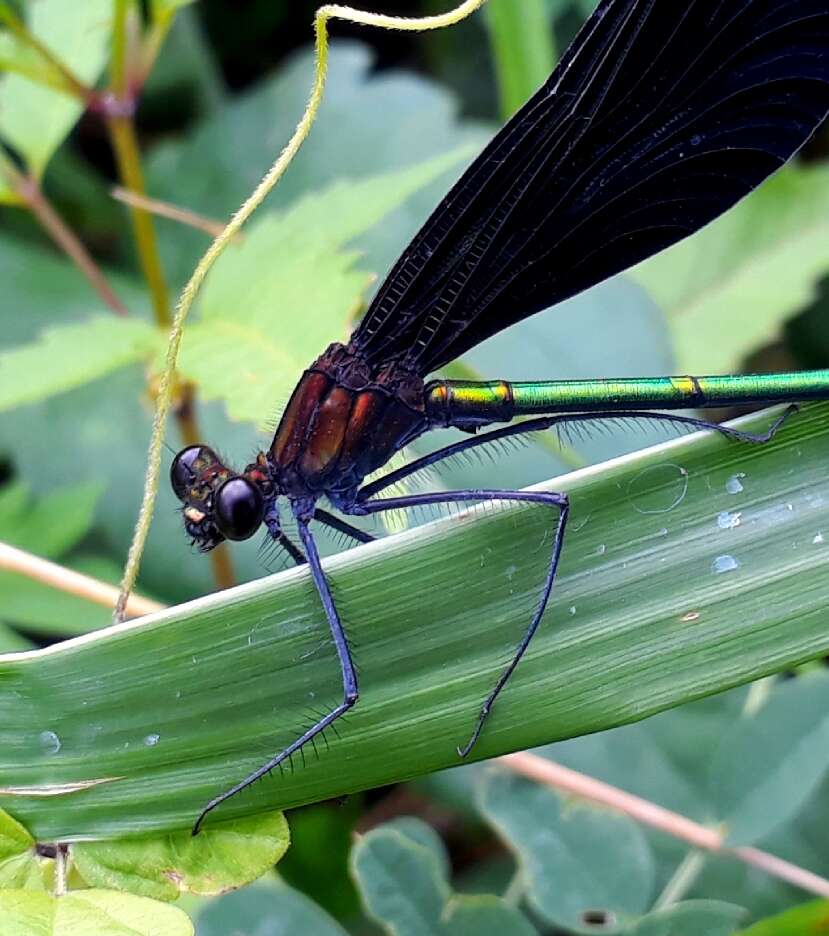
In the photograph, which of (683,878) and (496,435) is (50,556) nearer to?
(496,435)

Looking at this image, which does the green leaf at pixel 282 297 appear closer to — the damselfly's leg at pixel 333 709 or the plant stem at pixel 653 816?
the damselfly's leg at pixel 333 709

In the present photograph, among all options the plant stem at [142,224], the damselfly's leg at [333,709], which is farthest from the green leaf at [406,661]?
the plant stem at [142,224]

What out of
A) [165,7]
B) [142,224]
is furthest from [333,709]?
[165,7]

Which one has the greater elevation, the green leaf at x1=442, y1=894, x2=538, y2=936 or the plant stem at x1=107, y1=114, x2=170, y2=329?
the plant stem at x1=107, y1=114, x2=170, y2=329

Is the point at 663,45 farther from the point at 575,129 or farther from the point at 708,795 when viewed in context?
the point at 708,795

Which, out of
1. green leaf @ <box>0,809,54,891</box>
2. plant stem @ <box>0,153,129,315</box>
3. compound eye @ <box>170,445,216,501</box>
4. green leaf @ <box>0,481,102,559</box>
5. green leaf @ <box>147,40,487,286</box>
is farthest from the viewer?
green leaf @ <box>147,40,487,286</box>

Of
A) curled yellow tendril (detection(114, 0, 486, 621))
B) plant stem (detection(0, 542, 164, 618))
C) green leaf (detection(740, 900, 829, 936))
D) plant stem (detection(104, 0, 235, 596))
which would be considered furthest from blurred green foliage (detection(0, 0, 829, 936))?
plant stem (detection(0, 542, 164, 618))

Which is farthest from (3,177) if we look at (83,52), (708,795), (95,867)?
(708,795)

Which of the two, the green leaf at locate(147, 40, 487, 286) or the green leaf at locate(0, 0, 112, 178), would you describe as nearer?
the green leaf at locate(0, 0, 112, 178)

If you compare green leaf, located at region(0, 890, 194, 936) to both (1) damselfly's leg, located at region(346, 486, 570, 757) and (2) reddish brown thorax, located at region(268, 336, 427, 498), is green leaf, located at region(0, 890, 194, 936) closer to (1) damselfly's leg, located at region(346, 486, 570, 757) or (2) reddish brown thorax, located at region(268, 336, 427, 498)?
(1) damselfly's leg, located at region(346, 486, 570, 757)
